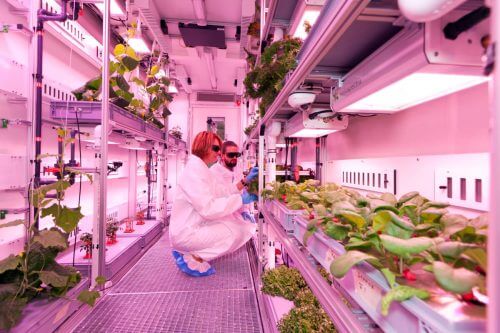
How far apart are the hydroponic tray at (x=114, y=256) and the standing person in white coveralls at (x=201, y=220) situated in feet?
1.79

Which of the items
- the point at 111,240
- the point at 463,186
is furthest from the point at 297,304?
the point at 111,240

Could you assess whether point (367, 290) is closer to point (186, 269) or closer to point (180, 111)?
point (186, 269)

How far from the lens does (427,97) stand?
3.13 ft

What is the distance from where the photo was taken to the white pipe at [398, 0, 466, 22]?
1.50ft

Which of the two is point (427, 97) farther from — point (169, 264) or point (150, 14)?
point (150, 14)

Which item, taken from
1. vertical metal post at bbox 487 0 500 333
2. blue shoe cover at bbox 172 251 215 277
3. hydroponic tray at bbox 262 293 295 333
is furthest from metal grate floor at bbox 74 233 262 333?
vertical metal post at bbox 487 0 500 333

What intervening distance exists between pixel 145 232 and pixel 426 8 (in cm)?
410

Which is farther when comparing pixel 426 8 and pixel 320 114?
pixel 320 114

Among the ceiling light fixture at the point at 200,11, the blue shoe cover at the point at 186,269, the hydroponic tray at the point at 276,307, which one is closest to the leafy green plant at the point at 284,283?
the hydroponic tray at the point at 276,307

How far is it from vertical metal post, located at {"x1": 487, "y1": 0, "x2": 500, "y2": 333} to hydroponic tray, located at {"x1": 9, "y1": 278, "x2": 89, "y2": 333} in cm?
179

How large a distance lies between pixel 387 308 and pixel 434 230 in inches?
10.9

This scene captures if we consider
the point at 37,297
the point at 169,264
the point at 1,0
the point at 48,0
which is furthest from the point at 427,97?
the point at 48,0

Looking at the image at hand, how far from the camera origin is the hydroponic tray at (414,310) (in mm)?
407

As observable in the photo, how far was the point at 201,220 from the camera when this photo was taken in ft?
10.5
